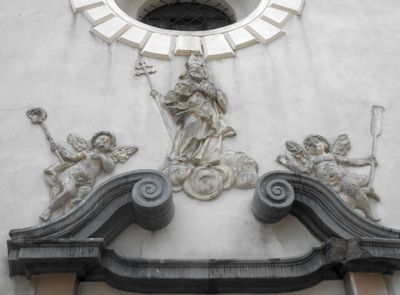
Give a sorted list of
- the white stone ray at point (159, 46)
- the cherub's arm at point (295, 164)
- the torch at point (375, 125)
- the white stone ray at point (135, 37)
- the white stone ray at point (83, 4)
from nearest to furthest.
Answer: the cherub's arm at point (295, 164) < the torch at point (375, 125) < the white stone ray at point (159, 46) < the white stone ray at point (135, 37) < the white stone ray at point (83, 4)

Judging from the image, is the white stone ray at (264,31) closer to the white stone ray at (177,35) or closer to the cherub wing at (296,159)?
the white stone ray at (177,35)

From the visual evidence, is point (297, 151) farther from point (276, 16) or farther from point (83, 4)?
point (83, 4)

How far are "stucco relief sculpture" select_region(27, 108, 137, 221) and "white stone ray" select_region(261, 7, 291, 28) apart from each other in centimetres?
289

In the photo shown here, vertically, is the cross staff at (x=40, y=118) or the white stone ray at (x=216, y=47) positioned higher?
the white stone ray at (x=216, y=47)

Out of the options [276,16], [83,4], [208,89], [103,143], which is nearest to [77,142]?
[103,143]

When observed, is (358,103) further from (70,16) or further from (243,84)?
(70,16)

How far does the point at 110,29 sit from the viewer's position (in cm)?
746

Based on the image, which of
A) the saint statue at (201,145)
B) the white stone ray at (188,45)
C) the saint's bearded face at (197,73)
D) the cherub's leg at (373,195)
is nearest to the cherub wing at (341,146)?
the cherub's leg at (373,195)

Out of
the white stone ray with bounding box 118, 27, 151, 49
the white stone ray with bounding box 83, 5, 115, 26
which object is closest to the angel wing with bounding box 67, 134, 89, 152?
the white stone ray with bounding box 118, 27, 151, 49

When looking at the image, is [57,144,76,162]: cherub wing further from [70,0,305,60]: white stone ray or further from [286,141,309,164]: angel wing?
[286,141,309,164]: angel wing

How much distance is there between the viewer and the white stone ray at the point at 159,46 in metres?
7.20

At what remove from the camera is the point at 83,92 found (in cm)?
679

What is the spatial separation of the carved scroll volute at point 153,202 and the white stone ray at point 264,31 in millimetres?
2888

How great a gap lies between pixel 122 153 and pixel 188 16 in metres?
3.26
